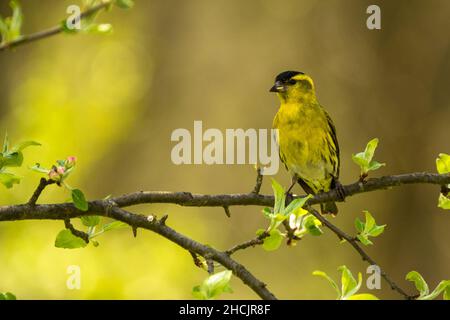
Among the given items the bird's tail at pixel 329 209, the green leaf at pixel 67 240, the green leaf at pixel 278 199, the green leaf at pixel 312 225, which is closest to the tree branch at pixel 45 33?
the green leaf at pixel 67 240

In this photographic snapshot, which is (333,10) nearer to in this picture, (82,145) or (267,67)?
(267,67)

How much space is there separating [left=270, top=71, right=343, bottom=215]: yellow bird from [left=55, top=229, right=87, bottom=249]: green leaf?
2028mm

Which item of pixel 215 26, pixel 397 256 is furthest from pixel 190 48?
pixel 397 256

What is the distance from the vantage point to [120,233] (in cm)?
471

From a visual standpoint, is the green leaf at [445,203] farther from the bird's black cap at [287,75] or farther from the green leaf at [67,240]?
the bird's black cap at [287,75]

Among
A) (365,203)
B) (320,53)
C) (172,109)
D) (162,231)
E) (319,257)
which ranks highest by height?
(320,53)

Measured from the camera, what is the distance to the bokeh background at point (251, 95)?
617 centimetres

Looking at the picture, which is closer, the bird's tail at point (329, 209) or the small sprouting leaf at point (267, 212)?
the small sprouting leaf at point (267, 212)

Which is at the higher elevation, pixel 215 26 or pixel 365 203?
pixel 215 26

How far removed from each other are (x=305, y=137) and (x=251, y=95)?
→ 10.5 ft

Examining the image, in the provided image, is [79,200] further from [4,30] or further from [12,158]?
[4,30]

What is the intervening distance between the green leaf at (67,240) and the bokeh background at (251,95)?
3.31 metres

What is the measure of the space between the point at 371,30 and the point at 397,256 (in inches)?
82.1

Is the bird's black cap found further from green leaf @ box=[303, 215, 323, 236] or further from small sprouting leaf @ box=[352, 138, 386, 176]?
green leaf @ box=[303, 215, 323, 236]
